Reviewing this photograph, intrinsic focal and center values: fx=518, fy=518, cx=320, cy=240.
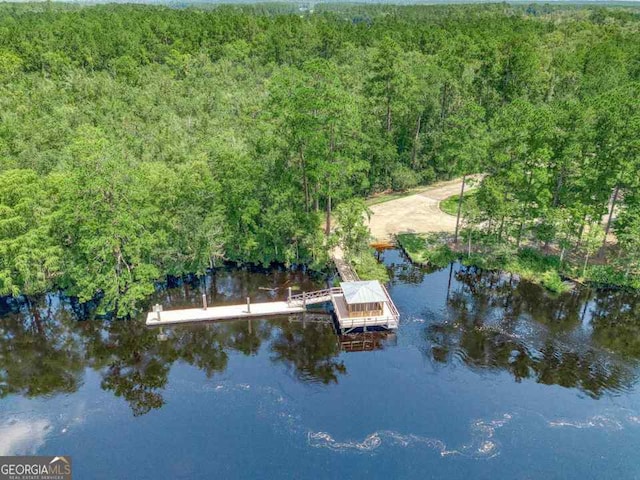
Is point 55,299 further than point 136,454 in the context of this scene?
Yes

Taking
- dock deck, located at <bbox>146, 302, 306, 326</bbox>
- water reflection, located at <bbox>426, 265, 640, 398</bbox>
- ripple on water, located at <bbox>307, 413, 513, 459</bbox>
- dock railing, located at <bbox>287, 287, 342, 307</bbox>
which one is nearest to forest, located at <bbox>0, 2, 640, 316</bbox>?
dock deck, located at <bbox>146, 302, 306, 326</bbox>

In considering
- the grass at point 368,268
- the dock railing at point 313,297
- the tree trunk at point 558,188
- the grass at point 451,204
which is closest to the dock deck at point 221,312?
the dock railing at point 313,297

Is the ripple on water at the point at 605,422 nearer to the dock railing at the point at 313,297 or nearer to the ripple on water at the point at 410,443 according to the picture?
the ripple on water at the point at 410,443

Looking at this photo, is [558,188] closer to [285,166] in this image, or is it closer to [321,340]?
[285,166]

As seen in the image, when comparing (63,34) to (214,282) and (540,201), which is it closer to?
(214,282)

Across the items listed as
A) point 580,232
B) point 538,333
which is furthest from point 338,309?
point 580,232

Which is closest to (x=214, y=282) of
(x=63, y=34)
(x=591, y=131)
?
(x=591, y=131)

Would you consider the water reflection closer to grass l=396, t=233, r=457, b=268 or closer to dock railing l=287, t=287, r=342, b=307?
grass l=396, t=233, r=457, b=268
